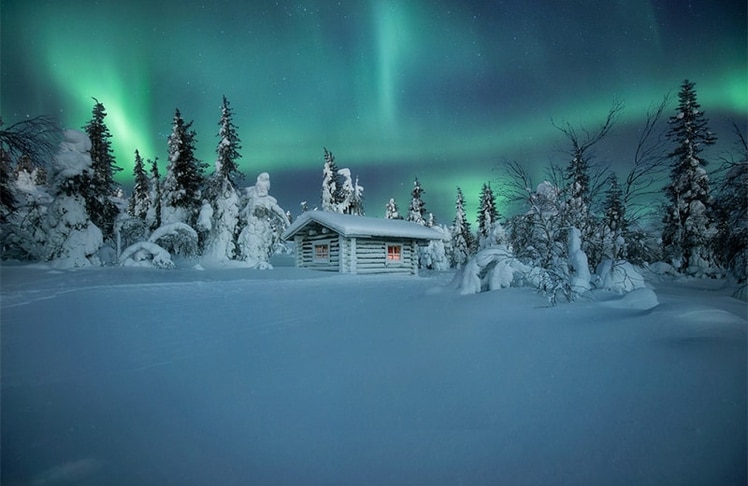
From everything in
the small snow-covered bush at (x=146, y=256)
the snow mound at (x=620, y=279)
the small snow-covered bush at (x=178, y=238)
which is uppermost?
the small snow-covered bush at (x=178, y=238)

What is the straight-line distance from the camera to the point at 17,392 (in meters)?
3.44

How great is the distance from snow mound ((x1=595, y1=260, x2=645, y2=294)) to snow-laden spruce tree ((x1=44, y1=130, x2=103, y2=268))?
2138 cm

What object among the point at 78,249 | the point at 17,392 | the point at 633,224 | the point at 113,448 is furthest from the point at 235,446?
the point at 78,249

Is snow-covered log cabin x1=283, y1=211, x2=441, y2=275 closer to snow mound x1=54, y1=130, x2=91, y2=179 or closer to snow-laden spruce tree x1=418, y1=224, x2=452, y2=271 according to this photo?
snow mound x1=54, y1=130, x2=91, y2=179

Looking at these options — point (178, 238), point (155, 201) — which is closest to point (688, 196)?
A: point (178, 238)

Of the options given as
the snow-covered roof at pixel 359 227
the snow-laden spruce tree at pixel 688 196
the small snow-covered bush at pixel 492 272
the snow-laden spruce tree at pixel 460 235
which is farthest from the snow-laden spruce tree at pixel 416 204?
the small snow-covered bush at pixel 492 272

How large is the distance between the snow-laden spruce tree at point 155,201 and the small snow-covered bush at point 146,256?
10252 mm

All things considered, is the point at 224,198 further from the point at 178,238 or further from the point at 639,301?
the point at 639,301

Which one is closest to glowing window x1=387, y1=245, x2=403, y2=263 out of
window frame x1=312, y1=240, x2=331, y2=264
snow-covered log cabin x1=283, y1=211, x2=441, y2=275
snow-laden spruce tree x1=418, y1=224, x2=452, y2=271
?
snow-covered log cabin x1=283, y1=211, x2=441, y2=275

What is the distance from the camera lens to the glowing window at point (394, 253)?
2183cm

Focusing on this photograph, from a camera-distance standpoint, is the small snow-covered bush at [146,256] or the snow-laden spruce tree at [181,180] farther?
the snow-laden spruce tree at [181,180]

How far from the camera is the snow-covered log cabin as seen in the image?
63.0 ft

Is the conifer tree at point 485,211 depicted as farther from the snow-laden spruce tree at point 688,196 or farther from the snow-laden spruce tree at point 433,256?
the snow-laden spruce tree at point 688,196

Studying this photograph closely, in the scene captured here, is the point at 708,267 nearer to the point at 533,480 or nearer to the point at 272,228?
the point at 533,480
